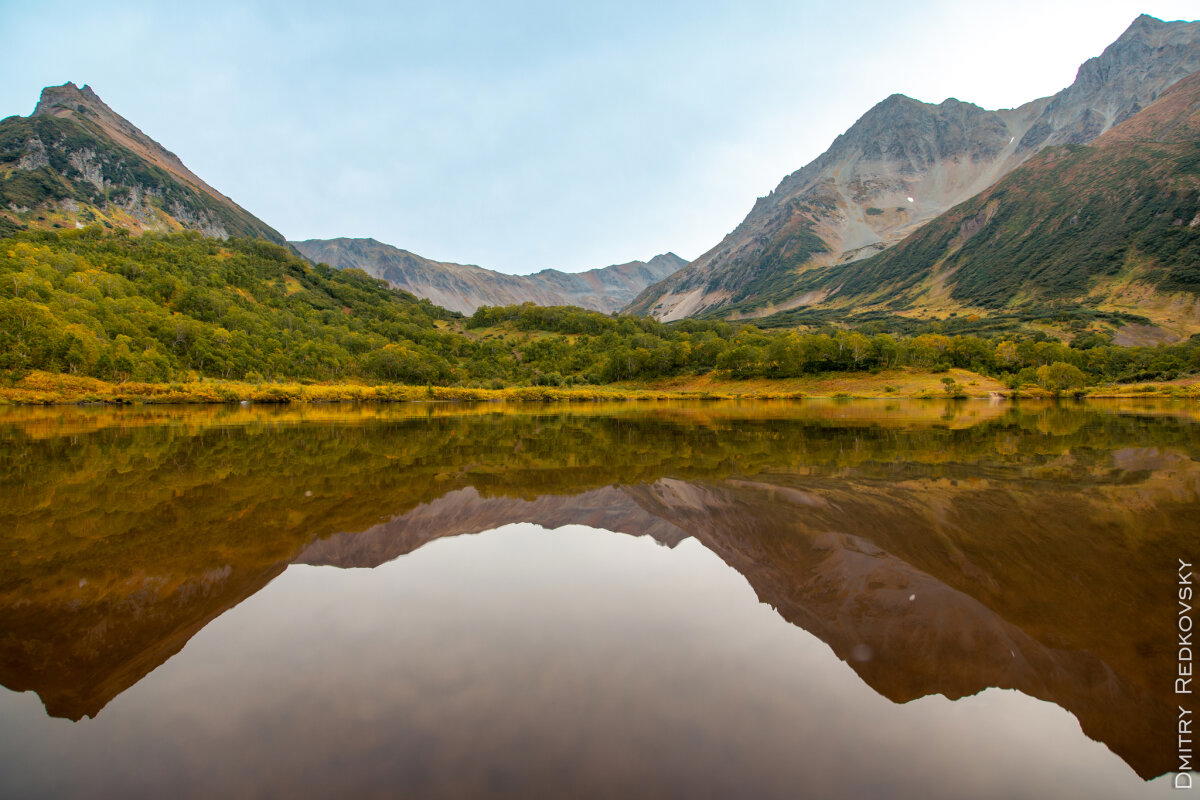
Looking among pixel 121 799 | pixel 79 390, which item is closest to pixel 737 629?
pixel 121 799

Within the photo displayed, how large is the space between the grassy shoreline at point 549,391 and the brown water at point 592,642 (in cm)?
5995

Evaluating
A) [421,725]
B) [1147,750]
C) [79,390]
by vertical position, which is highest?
[79,390]

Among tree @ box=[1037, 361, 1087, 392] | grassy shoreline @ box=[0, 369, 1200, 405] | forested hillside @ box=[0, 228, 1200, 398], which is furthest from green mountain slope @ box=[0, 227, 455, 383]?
tree @ box=[1037, 361, 1087, 392]

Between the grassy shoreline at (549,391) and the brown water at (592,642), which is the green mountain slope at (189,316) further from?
the brown water at (592,642)

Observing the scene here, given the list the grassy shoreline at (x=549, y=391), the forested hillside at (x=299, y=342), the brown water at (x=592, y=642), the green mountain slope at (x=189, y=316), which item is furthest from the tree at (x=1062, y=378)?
the green mountain slope at (x=189, y=316)

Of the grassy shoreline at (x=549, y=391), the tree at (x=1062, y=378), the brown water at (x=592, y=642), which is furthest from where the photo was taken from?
the tree at (x=1062, y=378)

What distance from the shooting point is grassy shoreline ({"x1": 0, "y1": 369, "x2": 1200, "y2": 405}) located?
55594 mm

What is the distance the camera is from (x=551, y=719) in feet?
12.2

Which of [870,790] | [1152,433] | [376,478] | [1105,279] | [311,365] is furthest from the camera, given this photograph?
[1105,279]

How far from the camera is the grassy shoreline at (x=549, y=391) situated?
2189 inches

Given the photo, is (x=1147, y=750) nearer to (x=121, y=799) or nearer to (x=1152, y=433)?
(x=121, y=799)

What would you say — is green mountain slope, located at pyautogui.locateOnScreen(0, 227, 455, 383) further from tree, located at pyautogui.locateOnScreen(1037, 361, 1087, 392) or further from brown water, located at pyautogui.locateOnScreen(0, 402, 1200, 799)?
tree, located at pyautogui.locateOnScreen(1037, 361, 1087, 392)

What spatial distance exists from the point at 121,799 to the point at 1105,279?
26531cm

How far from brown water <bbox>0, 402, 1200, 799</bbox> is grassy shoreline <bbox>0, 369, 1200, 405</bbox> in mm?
59955
